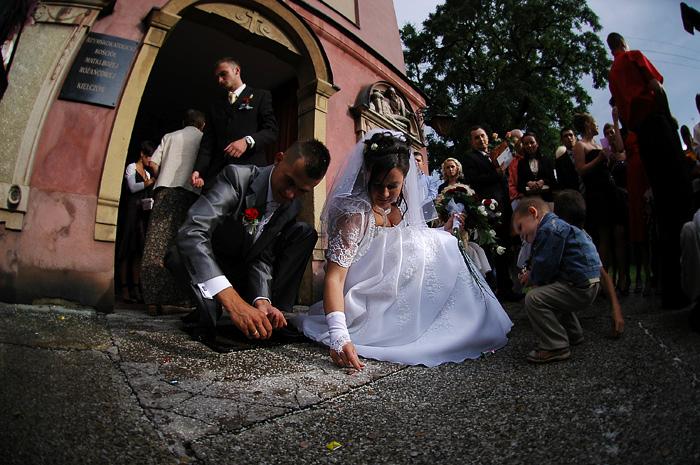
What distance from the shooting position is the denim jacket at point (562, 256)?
8.09ft

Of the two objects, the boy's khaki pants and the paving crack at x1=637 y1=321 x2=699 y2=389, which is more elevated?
the boy's khaki pants

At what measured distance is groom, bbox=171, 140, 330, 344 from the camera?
7.80 feet

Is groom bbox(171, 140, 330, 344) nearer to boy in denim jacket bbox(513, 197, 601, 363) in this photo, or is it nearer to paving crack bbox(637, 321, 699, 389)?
boy in denim jacket bbox(513, 197, 601, 363)

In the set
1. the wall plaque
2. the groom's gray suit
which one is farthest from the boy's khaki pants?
the wall plaque

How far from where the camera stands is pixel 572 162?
4781mm

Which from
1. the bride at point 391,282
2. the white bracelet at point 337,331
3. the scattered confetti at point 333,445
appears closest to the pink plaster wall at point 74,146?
the bride at point 391,282

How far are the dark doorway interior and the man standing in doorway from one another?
400cm

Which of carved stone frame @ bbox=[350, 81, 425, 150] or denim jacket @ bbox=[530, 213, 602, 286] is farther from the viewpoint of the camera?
carved stone frame @ bbox=[350, 81, 425, 150]

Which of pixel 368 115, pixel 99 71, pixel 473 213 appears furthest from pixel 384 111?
pixel 99 71

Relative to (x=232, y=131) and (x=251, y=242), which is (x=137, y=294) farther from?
(x=251, y=242)

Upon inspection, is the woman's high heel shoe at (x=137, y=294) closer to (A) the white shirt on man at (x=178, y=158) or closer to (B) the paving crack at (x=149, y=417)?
(A) the white shirt on man at (x=178, y=158)

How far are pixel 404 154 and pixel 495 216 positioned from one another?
190 cm

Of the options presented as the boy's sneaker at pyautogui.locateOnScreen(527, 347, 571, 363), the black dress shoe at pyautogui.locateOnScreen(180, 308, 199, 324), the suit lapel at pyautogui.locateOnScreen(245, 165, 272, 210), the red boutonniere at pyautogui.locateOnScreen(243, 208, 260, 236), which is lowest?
the black dress shoe at pyautogui.locateOnScreen(180, 308, 199, 324)

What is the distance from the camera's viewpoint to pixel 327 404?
1.81 metres
